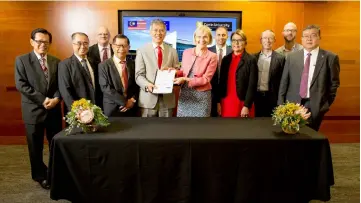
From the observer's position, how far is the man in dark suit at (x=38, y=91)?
10.1 feet

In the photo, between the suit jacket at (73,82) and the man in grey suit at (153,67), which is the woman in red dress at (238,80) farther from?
the suit jacket at (73,82)

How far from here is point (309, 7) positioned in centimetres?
484

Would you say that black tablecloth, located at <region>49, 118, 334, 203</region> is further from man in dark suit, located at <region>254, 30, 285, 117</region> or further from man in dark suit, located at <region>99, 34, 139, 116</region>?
man in dark suit, located at <region>254, 30, 285, 117</region>

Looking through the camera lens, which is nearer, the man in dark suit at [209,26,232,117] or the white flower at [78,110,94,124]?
the white flower at [78,110,94,124]

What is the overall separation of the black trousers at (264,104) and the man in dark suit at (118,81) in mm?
1340

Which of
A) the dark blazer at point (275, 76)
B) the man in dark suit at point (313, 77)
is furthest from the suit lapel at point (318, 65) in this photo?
the dark blazer at point (275, 76)

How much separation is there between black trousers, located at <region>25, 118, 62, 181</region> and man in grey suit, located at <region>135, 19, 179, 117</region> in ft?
2.90

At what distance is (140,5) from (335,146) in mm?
3516

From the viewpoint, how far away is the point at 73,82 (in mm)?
3123

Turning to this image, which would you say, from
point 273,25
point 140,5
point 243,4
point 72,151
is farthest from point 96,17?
point 72,151

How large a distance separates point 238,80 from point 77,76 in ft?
5.10

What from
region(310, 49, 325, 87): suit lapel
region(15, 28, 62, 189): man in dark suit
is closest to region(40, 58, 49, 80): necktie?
region(15, 28, 62, 189): man in dark suit

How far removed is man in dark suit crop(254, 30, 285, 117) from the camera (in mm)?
3488

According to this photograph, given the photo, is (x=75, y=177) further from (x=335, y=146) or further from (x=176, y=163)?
(x=335, y=146)
